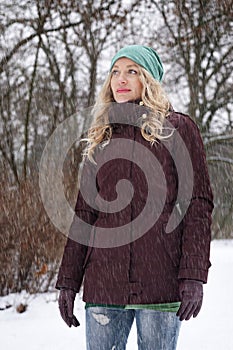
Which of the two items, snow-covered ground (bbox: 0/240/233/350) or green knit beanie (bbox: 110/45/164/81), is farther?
snow-covered ground (bbox: 0/240/233/350)

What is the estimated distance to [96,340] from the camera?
2.16 m

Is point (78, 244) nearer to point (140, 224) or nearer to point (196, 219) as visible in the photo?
point (140, 224)

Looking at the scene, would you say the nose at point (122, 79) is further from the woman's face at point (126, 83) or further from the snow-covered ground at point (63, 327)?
the snow-covered ground at point (63, 327)

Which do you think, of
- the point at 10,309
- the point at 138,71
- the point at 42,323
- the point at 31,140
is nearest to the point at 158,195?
the point at 138,71

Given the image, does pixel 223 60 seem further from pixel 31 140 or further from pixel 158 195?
pixel 158 195

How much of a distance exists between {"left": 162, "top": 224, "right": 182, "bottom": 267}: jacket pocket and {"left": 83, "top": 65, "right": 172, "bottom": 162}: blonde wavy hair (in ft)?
1.21

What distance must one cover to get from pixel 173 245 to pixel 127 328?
39 centimetres

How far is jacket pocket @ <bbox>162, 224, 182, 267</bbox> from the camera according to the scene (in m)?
2.08

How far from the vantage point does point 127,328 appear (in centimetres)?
217

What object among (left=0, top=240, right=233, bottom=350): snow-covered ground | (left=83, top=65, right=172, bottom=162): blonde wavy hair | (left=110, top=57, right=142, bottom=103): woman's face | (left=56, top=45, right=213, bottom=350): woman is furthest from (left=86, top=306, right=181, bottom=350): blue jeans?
(left=0, top=240, right=233, bottom=350): snow-covered ground

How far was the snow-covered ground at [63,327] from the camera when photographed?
4.65 metres

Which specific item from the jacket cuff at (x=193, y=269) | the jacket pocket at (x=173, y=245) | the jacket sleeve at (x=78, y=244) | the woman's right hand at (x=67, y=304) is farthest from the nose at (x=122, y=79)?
the woman's right hand at (x=67, y=304)

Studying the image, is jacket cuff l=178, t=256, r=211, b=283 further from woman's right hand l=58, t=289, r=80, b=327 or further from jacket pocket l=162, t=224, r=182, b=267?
woman's right hand l=58, t=289, r=80, b=327

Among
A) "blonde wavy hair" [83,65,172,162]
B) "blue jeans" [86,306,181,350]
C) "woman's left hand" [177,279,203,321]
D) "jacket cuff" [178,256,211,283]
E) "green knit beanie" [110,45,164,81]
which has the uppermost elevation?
"green knit beanie" [110,45,164,81]
